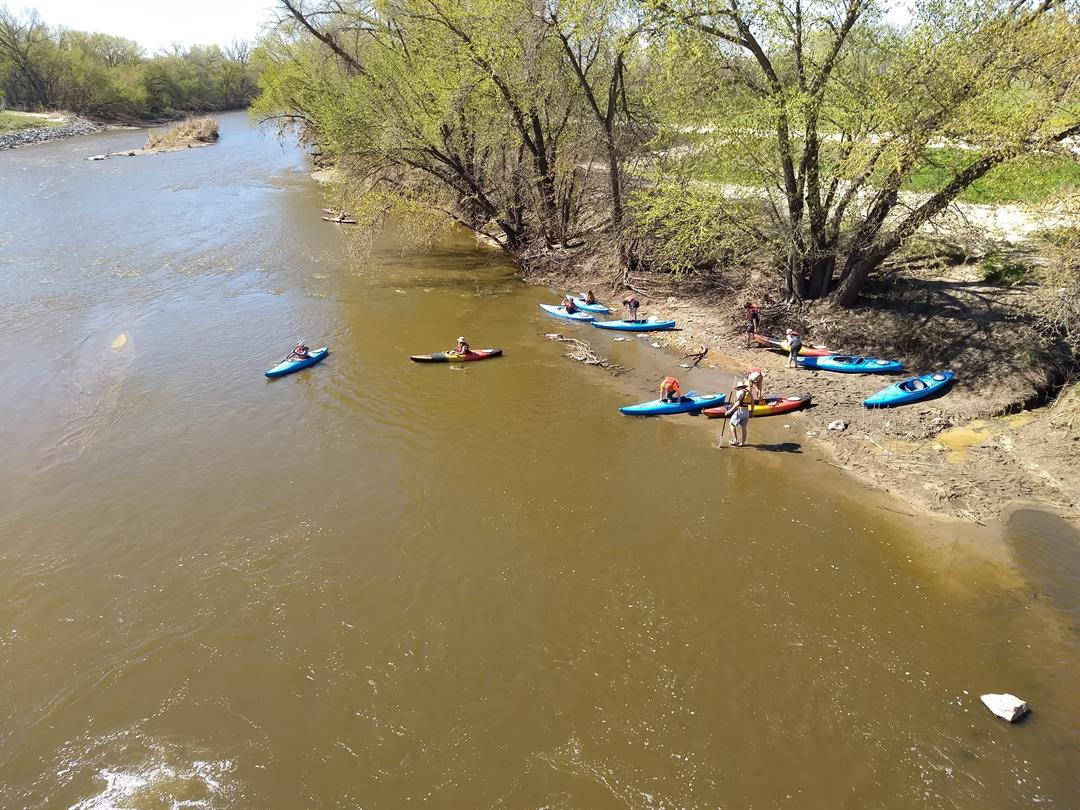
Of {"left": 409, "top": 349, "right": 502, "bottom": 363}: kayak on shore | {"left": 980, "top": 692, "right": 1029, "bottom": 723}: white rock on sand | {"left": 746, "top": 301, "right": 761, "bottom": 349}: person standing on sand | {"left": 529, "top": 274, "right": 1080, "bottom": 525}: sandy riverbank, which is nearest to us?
{"left": 980, "top": 692, "right": 1029, "bottom": 723}: white rock on sand

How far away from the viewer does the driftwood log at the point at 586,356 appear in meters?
15.7

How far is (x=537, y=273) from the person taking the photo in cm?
2283

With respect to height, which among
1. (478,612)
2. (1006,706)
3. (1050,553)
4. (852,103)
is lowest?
(1006,706)

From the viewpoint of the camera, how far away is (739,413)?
11.7m

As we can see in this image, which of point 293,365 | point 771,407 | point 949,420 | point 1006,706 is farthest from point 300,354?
point 1006,706

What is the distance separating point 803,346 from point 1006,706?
9.85 meters

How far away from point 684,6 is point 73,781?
17.7 m

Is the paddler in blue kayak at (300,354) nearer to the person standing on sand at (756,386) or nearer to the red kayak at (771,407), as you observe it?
the red kayak at (771,407)

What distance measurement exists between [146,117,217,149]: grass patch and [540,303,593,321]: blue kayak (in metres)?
50.5

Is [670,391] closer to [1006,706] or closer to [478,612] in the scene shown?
[478,612]

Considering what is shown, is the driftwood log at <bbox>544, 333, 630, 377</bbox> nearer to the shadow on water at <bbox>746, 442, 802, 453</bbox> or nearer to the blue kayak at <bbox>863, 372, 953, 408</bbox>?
the shadow on water at <bbox>746, 442, 802, 453</bbox>

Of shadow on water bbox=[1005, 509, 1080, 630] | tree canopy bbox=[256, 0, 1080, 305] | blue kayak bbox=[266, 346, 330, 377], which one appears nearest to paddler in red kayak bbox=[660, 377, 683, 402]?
tree canopy bbox=[256, 0, 1080, 305]

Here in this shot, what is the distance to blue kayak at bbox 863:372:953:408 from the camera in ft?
41.4

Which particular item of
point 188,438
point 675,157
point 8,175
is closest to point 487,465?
point 188,438
